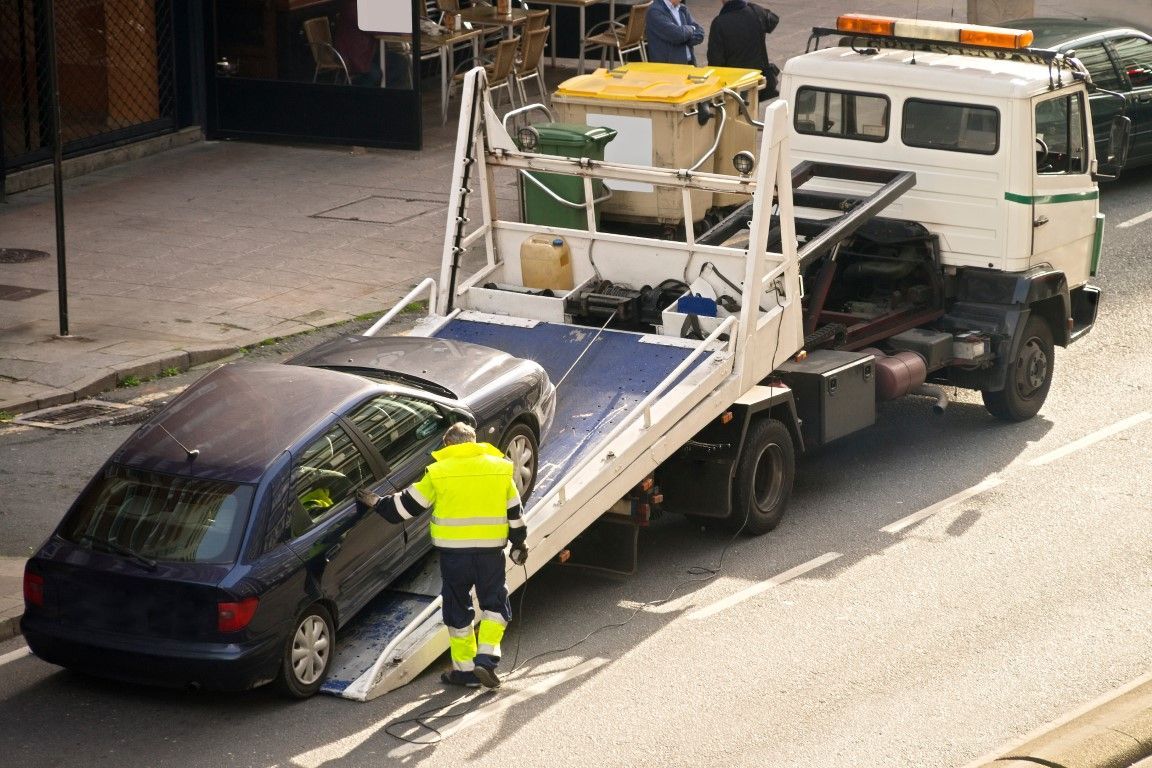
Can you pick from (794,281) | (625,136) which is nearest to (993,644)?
→ (794,281)

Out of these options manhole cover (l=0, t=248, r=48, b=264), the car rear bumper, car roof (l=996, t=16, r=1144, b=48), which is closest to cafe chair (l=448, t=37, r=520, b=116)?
car roof (l=996, t=16, r=1144, b=48)

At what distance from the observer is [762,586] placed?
34.7ft

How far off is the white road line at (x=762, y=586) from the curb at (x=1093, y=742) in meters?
2.22

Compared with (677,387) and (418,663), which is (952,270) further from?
(418,663)

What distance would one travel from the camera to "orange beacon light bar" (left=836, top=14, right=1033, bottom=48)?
12.9 meters

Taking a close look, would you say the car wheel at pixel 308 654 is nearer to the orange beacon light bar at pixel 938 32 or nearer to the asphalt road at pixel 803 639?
the asphalt road at pixel 803 639

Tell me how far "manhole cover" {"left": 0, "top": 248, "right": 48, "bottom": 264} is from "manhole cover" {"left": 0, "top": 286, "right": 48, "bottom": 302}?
0.87 metres

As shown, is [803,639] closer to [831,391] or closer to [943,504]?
[831,391]

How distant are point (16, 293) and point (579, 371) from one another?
680cm

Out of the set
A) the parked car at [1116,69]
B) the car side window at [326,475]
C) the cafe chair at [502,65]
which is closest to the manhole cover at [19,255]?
the cafe chair at [502,65]

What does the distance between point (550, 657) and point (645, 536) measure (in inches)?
79.5

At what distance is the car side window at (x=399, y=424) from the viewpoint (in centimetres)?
926

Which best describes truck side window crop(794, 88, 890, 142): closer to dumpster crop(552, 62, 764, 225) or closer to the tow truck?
the tow truck

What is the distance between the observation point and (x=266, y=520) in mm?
8547
